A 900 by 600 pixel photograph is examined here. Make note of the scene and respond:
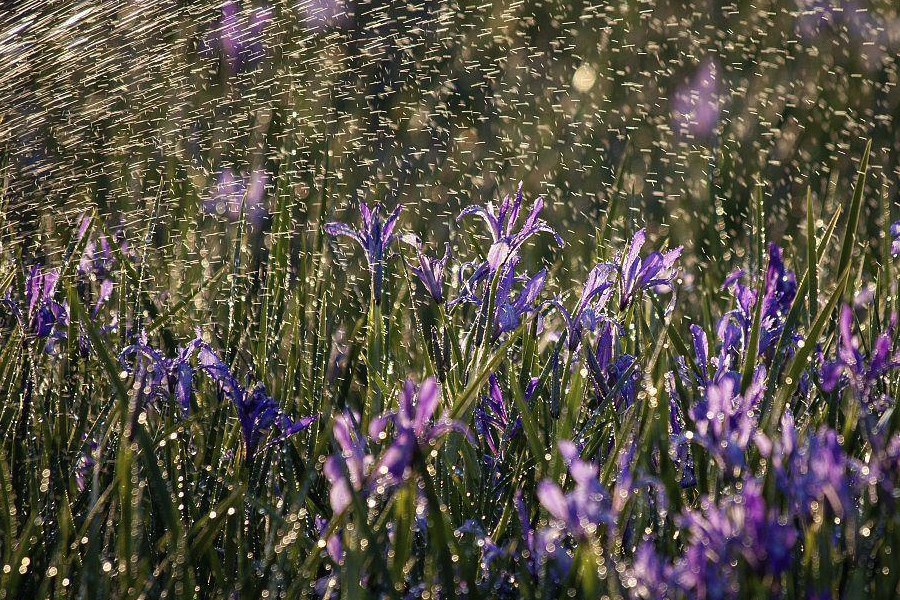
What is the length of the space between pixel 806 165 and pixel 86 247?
2232mm

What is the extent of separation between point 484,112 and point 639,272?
2668mm

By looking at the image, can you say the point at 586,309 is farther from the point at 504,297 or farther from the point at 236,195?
the point at 236,195

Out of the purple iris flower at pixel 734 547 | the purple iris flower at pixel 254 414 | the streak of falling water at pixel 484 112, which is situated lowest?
the streak of falling water at pixel 484 112

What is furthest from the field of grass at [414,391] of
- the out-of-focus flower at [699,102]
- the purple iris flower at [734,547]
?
the out-of-focus flower at [699,102]

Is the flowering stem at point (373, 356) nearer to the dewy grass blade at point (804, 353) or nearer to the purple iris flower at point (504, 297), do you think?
the purple iris flower at point (504, 297)

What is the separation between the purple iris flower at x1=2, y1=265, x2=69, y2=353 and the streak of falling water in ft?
2.35

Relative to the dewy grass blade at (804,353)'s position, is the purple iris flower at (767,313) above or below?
below

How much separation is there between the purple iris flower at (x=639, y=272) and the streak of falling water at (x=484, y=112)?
96cm

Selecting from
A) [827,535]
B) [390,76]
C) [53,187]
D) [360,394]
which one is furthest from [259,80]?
[827,535]

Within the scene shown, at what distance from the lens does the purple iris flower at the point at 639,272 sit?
3.53 ft

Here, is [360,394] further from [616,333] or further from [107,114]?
[107,114]

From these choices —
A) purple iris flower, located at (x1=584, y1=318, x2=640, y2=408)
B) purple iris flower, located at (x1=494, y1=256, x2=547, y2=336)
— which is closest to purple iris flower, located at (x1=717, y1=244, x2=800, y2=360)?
purple iris flower, located at (x1=584, y1=318, x2=640, y2=408)

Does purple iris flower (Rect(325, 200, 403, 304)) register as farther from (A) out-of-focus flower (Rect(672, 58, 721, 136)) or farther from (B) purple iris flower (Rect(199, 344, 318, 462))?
(A) out-of-focus flower (Rect(672, 58, 721, 136))

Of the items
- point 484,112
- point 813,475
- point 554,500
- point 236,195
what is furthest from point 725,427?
point 484,112
